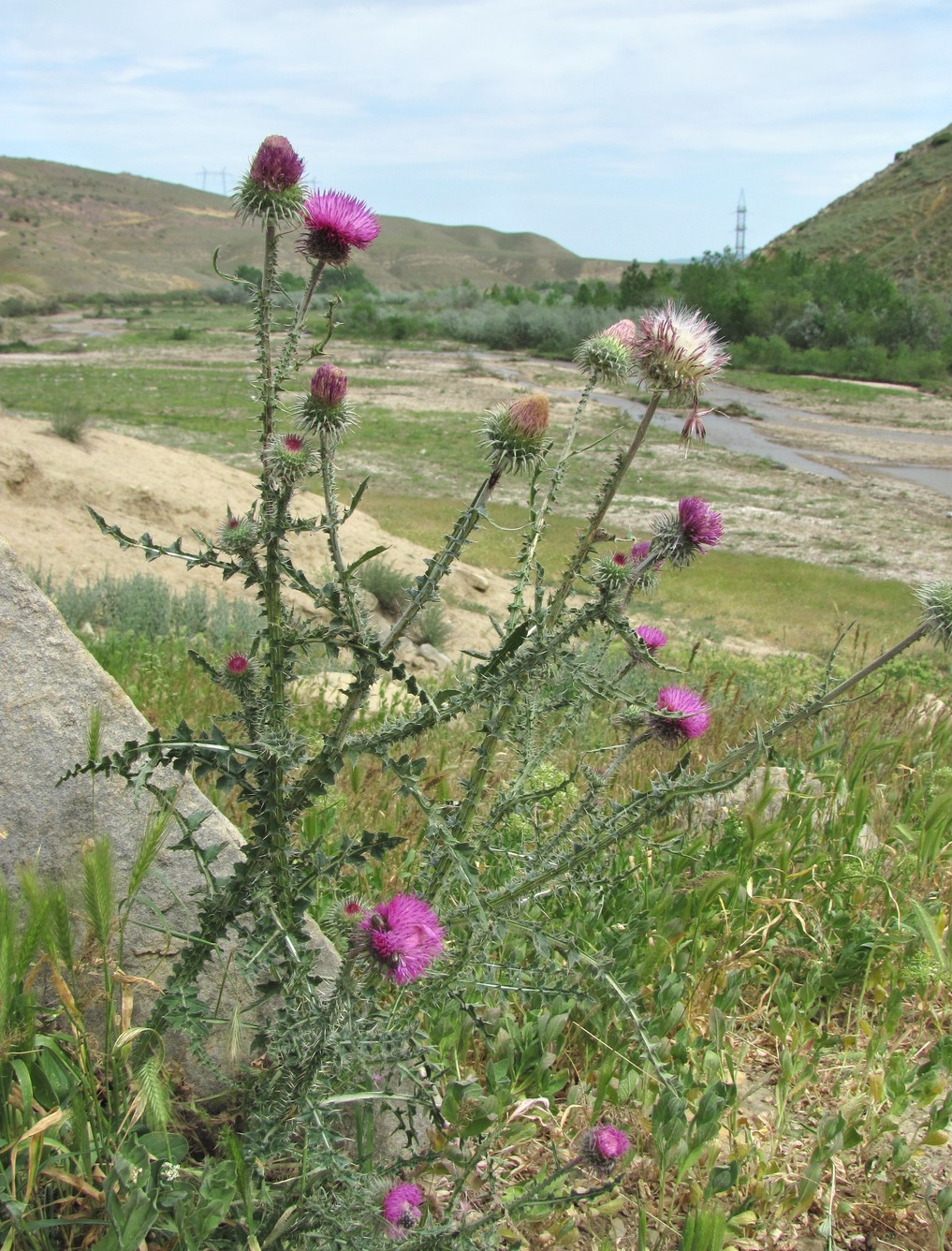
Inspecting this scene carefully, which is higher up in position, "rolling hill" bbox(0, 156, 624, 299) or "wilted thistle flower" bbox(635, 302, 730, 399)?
"rolling hill" bbox(0, 156, 624, 299)

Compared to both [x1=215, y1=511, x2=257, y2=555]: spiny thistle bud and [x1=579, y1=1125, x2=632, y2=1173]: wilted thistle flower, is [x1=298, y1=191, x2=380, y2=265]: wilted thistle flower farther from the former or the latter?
[x1=579, y1=1125, x2=632, y2=1173]: wilted thistle flower

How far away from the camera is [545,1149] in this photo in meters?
2.40

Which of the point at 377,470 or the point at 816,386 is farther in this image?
the point at 816,386

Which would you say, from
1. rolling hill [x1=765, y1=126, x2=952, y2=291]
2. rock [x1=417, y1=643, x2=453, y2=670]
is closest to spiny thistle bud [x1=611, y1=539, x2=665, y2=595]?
rock [x1=417, y1=643, x2=453, y2=670]

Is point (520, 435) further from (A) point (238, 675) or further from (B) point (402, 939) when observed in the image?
(B) point (402, 939)

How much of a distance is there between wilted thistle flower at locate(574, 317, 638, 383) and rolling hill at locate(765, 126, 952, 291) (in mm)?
77266

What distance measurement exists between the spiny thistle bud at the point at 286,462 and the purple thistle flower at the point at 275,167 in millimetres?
645

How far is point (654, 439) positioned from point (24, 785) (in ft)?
89.4

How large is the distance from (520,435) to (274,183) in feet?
2.62

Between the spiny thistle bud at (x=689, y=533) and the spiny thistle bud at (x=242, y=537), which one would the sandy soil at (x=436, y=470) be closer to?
the spiny thistle bud at (x=689, y=533)

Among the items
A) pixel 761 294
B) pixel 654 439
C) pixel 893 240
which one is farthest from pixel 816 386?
pixel 893 240

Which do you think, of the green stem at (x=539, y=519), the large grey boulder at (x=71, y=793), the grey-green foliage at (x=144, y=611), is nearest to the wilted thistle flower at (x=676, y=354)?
the green stem at (x=539, y=519)

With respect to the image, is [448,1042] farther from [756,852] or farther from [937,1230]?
[756,852]

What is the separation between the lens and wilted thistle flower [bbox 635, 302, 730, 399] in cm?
226
